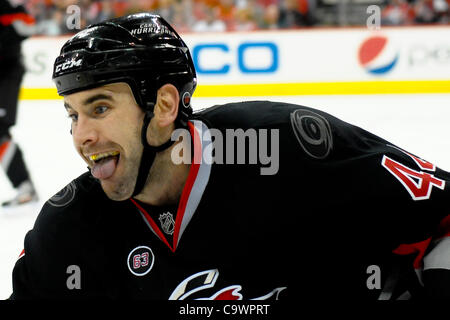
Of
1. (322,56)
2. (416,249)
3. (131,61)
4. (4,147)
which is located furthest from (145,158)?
(322,56)

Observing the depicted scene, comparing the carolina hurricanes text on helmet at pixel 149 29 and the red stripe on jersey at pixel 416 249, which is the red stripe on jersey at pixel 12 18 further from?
the red stripe on jersey at pixel 416 249

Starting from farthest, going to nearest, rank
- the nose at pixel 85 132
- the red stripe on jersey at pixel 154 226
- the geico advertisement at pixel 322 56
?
the geico advertisement at pixel 322 56 < the red stripe on jersey at pixel 154 226 < the nose at pixel 85 132

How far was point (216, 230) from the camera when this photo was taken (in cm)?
146

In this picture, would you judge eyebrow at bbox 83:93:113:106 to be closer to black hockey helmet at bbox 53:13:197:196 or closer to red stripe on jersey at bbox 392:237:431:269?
black hockey helmet at bbox 53:13:197:196

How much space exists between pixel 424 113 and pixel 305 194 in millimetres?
4283

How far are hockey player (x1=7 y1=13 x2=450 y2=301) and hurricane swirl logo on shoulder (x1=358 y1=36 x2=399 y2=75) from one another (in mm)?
4778

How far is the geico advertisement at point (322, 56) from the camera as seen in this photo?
6.10 metres

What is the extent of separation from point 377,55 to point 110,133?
5.12m

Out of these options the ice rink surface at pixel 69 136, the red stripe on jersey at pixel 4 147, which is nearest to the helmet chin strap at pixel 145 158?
the ice rink surface at pixel 69 136

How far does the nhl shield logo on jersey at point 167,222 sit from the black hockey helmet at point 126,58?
238mm

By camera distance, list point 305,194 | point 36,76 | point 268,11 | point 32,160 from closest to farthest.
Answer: point 305,194, point 32,160, point 36,76, point 268,11
